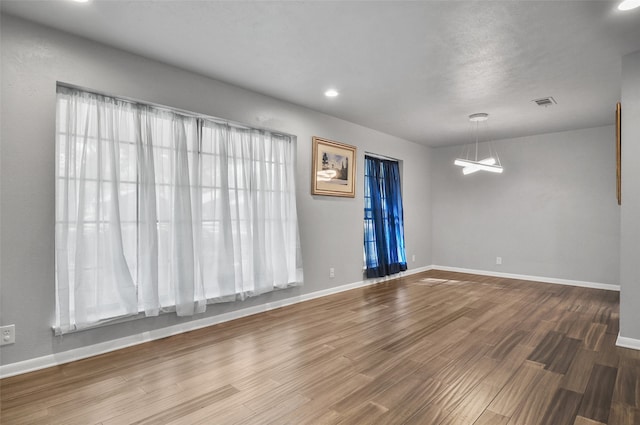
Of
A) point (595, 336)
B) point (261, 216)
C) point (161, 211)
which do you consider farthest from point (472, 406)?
point (161, 211)

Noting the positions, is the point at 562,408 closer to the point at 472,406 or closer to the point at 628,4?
the point at 472,406

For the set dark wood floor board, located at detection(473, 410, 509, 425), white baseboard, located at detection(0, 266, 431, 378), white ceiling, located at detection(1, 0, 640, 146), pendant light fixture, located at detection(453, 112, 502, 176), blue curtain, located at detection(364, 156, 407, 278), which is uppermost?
white ceiling, located at detection(1, 0, 640, 146)

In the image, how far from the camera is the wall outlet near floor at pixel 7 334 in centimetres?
247

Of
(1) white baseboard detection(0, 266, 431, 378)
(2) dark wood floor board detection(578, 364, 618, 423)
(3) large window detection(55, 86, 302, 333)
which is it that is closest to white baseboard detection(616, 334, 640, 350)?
(2) dark wood floor board detection(578, 364, 618, 423)

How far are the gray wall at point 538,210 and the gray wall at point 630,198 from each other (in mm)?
3044

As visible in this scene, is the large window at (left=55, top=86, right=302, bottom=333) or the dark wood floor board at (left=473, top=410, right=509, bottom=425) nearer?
the dark wood floor board at (left=473, top=410, right=509, bottom=425)

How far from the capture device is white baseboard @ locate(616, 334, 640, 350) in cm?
307

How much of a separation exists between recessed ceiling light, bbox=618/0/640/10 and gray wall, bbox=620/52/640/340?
100 centimetres

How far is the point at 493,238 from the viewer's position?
22.1ft

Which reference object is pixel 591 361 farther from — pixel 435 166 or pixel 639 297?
pixel 435 166

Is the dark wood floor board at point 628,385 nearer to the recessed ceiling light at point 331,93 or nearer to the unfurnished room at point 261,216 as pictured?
the unfurnished room at point 261,216

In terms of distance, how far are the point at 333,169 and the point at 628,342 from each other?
3.74 m

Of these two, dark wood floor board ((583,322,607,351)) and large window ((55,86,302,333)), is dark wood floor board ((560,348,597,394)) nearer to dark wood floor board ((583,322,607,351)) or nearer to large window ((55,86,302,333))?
dark wood floor board ((583,322,607,351))

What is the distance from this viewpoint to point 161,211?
3.38 m
